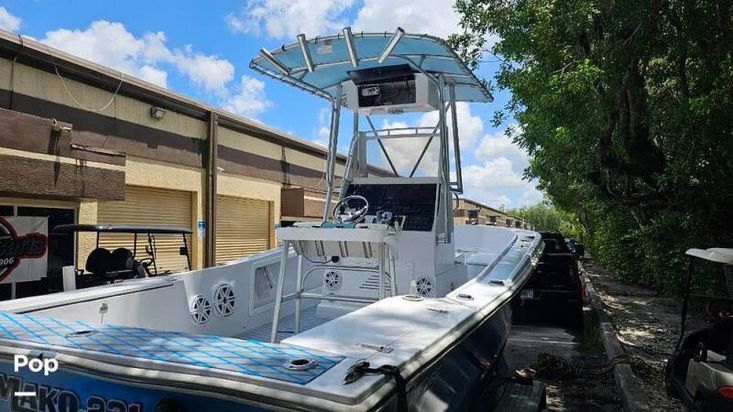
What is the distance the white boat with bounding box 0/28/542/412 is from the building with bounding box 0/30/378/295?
18.0 feet

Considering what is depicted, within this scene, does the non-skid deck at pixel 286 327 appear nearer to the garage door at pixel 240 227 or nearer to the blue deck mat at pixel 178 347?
the blue deck mat at pixel 178 347

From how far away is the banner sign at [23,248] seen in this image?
28.3 ft

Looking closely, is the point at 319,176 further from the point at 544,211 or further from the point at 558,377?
the point at 544,211

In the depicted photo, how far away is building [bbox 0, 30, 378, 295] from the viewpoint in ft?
28.9

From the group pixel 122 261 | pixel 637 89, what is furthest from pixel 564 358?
pixel 122 261

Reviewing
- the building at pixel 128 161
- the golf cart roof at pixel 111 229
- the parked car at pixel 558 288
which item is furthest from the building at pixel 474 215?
the building at pixel 128 161

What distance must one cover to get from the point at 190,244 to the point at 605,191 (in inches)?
359

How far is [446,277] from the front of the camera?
5375 millimetres

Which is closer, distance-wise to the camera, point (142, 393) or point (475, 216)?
point (142, 393)

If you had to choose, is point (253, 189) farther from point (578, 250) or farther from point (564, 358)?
point (564, 358)

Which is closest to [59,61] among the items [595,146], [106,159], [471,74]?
[106,159]

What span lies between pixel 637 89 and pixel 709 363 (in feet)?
13.5

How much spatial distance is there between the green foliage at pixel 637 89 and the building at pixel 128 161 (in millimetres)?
6773

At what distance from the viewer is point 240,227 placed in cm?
1515
